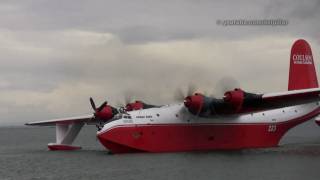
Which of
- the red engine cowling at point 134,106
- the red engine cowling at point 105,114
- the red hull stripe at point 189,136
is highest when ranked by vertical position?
the red engine cowling at point 134,106

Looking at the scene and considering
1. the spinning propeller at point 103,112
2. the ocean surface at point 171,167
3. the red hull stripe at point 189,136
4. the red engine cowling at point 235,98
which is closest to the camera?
the ocean surface at point 171,167

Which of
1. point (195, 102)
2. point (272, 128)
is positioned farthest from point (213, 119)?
point (272, 128)

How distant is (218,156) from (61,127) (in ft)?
54.9

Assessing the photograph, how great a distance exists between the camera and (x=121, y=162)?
36719 mm

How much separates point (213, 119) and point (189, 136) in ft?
8.45

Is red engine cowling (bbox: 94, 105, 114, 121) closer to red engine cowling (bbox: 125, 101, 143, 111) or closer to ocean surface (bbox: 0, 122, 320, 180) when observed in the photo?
red engine cowling (bbox: 125, 101, 143, 111)

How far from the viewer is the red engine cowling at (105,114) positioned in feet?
147

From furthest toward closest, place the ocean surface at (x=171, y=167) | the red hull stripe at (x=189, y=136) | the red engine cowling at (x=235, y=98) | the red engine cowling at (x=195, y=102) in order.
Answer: the red hull stripe at (x=189, y=136) < the red engine cowling at (x=195, y=102) < the red engine cowling at (x=235, y=98) < the ocean surface at (x=171, y=167)

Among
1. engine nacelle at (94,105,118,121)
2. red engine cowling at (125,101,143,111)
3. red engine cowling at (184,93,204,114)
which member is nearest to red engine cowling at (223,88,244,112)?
red engine cowling at (184,93,204,114)

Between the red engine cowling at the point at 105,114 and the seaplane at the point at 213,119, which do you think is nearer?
the seaplane at the point at 213,119

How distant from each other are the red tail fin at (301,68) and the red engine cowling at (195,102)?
476 inches

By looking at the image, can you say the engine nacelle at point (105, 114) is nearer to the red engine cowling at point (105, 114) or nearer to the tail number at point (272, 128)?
the red engine cowling at point (105, 114)

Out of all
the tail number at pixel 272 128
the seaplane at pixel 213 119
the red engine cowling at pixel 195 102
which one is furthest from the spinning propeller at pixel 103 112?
the tail number at pixel 272 128

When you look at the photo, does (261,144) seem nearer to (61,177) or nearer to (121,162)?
(121,162)
